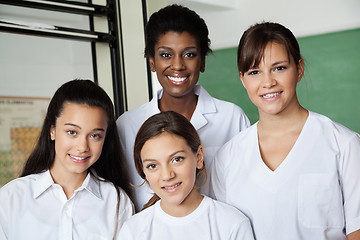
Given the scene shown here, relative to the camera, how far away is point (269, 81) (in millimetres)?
1314

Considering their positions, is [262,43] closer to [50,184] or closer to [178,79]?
[178,79]

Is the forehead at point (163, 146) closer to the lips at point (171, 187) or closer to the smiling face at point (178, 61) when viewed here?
the lips at point (171, 187)

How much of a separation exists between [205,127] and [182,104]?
115 millimetres

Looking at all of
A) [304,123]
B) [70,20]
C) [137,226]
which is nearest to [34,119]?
[70,20]

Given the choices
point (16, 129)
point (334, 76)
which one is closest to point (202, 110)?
point (16, 129)

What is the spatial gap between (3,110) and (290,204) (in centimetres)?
119

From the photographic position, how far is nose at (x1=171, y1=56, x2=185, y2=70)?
5.38ft

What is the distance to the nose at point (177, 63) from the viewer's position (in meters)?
1.64

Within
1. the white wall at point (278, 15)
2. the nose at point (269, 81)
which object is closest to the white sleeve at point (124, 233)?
the nose at point (269, 81)

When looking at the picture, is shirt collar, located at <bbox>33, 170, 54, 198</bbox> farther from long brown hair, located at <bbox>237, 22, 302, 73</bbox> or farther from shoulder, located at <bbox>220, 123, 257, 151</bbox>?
long brown hair, located at <bbox>237, 22, 302, 73</bbox>

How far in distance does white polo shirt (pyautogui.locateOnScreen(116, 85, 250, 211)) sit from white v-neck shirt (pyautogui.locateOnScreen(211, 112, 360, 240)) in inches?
12.0

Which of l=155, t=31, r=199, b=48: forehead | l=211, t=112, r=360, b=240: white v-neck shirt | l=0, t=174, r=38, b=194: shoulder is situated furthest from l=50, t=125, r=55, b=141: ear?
l=211, t=112, r=360, b=240: white v-neck shirt

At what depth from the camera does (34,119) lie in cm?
208

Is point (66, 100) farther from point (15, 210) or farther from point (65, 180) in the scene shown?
point (15, 210)
